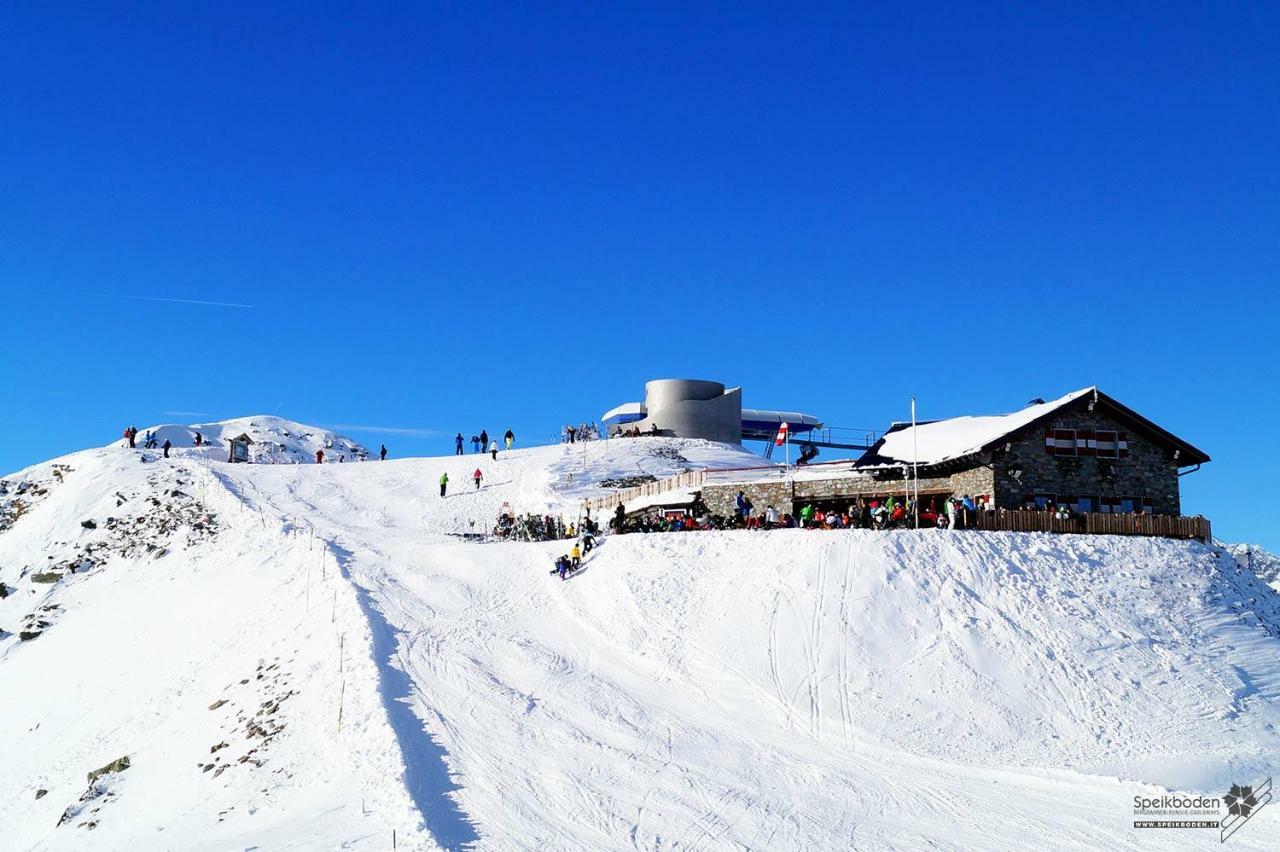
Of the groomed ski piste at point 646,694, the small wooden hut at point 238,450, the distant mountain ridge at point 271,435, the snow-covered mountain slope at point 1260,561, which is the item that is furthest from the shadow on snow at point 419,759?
the distant mountain ridge at point 271,435

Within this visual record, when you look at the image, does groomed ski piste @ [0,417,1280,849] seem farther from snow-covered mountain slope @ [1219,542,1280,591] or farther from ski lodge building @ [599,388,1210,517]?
snow-covered mountain slope @ [1219,542,1280,591]

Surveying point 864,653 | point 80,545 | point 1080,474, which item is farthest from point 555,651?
point 80,545

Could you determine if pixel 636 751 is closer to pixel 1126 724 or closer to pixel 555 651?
pixel 555 651

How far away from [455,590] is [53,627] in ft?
56.5

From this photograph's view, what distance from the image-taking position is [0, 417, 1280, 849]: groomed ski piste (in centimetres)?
1883

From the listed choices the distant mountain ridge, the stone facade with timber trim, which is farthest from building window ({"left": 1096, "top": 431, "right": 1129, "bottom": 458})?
the distant mountain ridge

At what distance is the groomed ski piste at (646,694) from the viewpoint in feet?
61.8

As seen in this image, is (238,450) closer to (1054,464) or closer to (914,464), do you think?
(914,464)

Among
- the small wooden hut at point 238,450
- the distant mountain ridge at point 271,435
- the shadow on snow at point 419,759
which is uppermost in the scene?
the distant mountain ridge at point 271,435

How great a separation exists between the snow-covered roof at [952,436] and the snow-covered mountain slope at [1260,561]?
24573 mm

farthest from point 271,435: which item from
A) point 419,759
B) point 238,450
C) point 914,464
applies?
point 419,759

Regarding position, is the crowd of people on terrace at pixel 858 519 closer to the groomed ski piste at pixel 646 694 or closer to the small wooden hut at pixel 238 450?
the groomed ski piste at pixel 646 694

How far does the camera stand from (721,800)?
19.3 m

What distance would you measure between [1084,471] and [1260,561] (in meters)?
32.5
